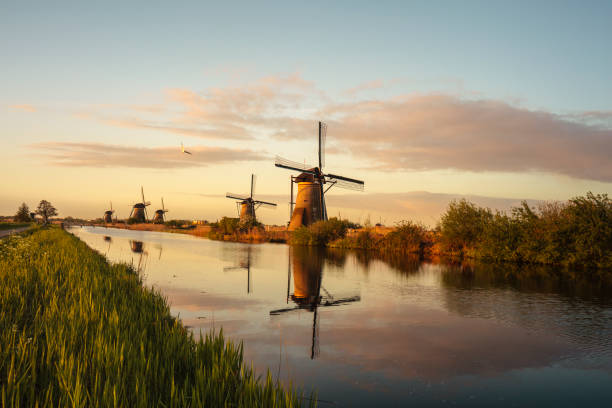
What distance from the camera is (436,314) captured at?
1080 centimetres

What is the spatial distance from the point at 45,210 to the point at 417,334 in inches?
3706

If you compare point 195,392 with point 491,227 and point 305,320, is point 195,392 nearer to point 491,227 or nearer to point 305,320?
point 305,320

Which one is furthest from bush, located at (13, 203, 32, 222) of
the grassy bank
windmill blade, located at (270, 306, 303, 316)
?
windmill blade, located at (270, 306, 303, 316)

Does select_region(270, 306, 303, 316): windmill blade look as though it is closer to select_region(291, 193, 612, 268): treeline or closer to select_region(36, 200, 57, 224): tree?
select_region(291, 193, 612, 268): treeline

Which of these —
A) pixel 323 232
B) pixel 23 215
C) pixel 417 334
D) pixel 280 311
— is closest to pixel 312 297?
pixel 280 311

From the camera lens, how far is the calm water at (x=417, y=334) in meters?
5.70

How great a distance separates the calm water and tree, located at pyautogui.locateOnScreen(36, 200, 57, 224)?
81407 millimetres

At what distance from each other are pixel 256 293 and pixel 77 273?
17.8 ft

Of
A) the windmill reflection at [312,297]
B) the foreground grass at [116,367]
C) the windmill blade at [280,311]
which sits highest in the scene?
the foreground grass at [116,367]

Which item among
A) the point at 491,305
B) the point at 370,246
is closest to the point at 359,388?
the point at 491,305

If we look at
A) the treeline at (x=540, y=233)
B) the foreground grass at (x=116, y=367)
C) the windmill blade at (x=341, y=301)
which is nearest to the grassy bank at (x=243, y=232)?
the treeline at (x=540, y=233)

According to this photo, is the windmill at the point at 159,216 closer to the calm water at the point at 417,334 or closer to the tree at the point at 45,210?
the tree at the point at 45,210

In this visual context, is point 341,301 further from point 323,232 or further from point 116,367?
point 323,232

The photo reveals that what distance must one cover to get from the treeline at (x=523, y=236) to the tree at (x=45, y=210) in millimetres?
77400
